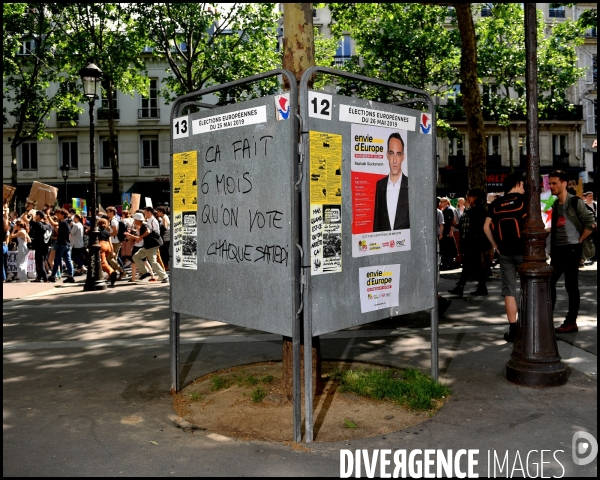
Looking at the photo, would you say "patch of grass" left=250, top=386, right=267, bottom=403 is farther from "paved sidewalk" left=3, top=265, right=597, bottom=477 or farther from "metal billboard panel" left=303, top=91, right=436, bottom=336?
"metal billboard panel" left=303, top=91, right=436, bottom=336

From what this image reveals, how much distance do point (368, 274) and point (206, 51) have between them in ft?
80.9

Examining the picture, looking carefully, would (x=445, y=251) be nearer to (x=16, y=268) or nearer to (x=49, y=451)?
(x=16, y=268)

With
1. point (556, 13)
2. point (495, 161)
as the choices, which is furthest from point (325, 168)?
point (556, 13)

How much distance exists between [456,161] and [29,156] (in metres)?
30.5

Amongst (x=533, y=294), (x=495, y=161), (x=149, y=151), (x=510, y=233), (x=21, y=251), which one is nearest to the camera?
(x=533, y=294)

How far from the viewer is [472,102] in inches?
578

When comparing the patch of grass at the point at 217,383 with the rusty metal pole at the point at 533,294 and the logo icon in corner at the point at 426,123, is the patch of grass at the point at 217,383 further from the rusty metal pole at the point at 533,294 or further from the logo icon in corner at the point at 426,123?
the logo icon in corner at the point at 426,123

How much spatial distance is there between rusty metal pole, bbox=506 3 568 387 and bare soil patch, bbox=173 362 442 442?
1.07 metres

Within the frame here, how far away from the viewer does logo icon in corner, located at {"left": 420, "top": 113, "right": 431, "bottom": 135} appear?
5.04m

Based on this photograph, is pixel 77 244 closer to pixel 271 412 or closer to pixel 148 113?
pixel 271 412

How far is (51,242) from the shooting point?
1734 centimetres

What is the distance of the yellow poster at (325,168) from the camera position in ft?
13.4

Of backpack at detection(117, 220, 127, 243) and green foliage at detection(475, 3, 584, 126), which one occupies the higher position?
green foliage at detection(475, 3, 584, 126)

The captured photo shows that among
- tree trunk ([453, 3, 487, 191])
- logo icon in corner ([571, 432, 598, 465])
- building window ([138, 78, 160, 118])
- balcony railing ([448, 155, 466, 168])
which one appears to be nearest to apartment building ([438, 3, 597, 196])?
balcony railing ([448, 155, 466, 168])
